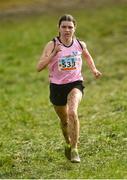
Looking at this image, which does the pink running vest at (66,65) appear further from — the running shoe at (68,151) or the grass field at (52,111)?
the grass field at (52,111)

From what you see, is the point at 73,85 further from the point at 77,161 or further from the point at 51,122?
the point at 51,122

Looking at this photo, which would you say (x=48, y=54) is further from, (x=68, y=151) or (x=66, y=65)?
(x=68, y=151)

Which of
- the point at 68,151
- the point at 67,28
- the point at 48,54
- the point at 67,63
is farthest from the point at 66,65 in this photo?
the point at 68,151

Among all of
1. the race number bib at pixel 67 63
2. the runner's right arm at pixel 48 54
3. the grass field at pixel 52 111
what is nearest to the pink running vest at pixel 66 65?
the race number bib at pixel 67 63

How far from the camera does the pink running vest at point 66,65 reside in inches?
520

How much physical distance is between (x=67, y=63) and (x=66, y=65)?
4 centimetres

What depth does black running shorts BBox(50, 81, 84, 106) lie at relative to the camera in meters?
13.3

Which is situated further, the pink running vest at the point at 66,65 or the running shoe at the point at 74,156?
the pink running vest at the point at 66,65

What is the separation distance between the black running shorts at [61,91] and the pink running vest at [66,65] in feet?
0.26

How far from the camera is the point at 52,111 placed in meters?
20.8

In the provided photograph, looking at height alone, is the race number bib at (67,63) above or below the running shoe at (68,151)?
above

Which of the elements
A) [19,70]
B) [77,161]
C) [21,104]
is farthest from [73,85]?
[19,70]

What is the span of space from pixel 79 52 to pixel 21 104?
360 inches

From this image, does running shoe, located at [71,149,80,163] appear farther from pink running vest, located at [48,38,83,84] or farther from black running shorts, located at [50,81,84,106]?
pink running vest, located at [48,38,83,84]
